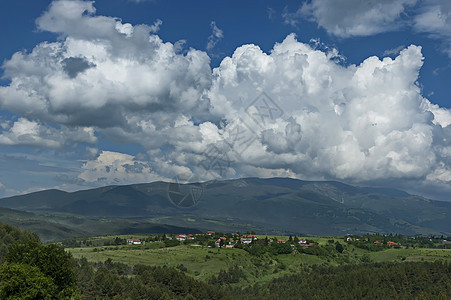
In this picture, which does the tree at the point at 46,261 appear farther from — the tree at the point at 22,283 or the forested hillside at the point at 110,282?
the tree at the point at 22,283

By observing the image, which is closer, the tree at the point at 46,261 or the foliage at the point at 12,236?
the tree at the point at 46,261

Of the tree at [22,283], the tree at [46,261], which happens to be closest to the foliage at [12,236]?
the tree at [46,261]

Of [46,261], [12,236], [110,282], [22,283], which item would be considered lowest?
[110,282]

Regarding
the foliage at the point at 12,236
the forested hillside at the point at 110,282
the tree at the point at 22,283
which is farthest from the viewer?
the foliage at the point at 12,236

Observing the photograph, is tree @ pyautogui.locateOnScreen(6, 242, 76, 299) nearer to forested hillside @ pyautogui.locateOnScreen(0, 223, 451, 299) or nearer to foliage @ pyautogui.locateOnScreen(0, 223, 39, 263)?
forested hillside @ pyautogui.locateOnScreen(0, 223, 451, 299)

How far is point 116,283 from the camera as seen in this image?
124875mm

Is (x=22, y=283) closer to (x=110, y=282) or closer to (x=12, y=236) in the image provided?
(x=110, y=282)

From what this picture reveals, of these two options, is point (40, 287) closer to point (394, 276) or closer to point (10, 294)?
point (10, 294)

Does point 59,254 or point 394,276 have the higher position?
point 59,254

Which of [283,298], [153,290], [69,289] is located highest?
[69,289]

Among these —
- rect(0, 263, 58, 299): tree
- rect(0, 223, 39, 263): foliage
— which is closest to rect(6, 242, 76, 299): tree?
rect(0, 263, 58, 299): tree

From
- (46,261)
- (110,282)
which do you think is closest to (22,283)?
(46,261)

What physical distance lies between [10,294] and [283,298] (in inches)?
5714

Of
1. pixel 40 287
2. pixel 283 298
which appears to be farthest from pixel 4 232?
pixel 283 298
